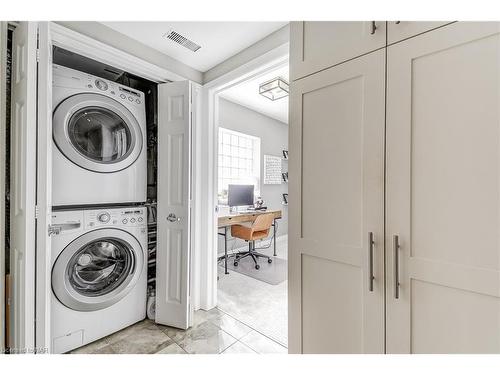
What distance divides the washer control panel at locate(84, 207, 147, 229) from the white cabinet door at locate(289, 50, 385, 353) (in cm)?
133

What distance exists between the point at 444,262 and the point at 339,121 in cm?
64

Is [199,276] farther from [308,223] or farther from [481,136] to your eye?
[481,136]

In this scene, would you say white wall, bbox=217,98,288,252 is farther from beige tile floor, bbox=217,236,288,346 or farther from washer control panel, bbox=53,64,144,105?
washer control panel, bbox=53,64,144,105

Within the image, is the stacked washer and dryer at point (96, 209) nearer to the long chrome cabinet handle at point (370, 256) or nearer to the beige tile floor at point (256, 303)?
the beige tile floor at point (256, 303)

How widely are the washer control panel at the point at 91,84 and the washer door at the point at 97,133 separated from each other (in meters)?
0.06

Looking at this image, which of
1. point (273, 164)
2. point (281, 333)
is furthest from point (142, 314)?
point (273, 164)

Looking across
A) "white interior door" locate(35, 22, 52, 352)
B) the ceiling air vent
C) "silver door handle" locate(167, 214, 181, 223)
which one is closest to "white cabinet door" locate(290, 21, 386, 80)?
the ceiling air vent

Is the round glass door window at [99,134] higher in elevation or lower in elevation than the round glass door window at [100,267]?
higher

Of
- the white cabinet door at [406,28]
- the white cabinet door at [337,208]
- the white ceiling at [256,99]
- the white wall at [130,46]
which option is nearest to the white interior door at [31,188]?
the white wall at [130,46]

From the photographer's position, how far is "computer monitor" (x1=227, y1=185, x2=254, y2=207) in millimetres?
3412

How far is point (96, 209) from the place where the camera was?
163 centimetres

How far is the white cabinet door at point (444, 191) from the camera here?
68 centimetres

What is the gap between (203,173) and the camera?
2.12 m

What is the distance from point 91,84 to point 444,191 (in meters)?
2.15
